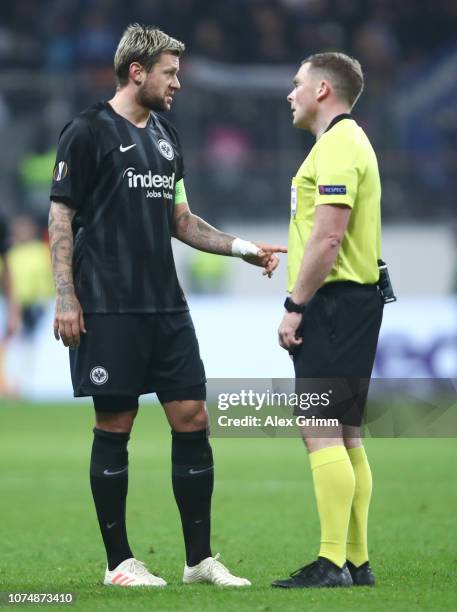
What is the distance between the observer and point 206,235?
18.8ft

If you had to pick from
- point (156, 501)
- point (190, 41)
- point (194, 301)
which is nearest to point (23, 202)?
point (194, 301)

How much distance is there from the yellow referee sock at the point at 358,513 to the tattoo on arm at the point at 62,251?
126 centimetres

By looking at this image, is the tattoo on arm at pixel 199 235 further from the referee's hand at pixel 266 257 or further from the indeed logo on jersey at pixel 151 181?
the indeed logo on jersey at pixel 151 181

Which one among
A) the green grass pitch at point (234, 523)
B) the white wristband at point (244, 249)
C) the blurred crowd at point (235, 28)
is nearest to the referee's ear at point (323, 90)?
the white wristband at point (244, 249)

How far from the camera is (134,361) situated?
5316 millimetres

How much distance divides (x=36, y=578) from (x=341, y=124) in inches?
86.2

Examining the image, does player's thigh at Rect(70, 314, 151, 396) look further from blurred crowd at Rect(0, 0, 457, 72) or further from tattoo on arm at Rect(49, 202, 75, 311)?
blurred crowd at Rect(0, 0, 457, 72)

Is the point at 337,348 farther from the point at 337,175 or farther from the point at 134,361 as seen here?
the point at 134,361

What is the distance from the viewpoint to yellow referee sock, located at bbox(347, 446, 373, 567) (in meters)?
5.36

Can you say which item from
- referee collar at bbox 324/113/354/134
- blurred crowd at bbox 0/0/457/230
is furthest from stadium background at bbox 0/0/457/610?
referee collar at bbox 324/113/354/134

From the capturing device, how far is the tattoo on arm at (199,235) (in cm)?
571

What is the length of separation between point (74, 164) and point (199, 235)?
70 centimetres

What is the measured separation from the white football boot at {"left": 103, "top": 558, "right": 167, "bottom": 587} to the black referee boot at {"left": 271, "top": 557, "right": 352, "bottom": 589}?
1.61 ft

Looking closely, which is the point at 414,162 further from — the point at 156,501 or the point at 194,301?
the point at 156,501
